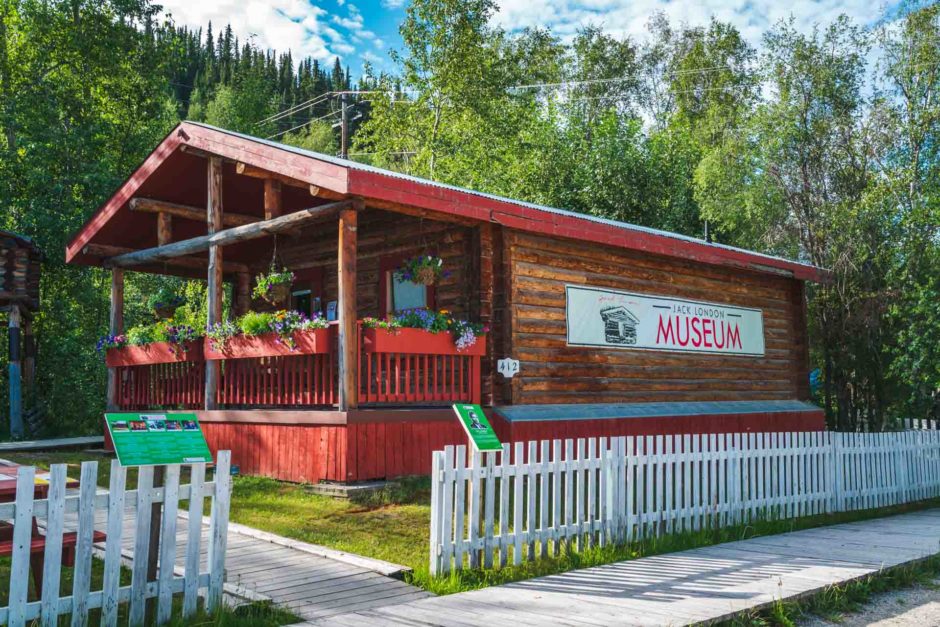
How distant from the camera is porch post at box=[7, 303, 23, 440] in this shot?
18.2 metres

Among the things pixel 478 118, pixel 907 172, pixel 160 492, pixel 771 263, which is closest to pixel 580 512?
pixel 160 492

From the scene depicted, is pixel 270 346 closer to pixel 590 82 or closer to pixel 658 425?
pixel 658 425

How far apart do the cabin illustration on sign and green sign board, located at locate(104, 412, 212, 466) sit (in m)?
9.74

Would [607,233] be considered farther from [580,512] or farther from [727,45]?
[727,45]

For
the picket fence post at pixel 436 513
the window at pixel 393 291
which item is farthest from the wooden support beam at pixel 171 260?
the picket fence post at pixel 436 513

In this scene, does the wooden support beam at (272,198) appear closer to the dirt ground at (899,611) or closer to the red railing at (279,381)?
the red railing at (279,381)

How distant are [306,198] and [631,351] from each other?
6.09 meters

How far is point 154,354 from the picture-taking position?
13.5 metres

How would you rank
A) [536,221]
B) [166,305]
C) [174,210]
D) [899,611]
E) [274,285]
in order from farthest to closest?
[166,305], [174,210], [274,285], [536,221], [899,611]

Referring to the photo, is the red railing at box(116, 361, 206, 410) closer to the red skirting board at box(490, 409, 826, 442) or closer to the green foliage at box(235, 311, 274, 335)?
the green foliage at box(235, 311, 274, 335)

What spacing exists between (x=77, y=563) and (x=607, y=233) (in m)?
10.1

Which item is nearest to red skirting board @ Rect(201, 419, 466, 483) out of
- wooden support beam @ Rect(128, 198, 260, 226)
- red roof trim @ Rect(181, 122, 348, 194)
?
red roof trim @ Rect(181, 122, 348, 194)

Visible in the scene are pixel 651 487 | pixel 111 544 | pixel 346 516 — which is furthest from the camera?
pixel 346 516

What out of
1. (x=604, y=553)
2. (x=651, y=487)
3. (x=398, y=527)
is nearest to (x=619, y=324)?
(x=651, y=487)
